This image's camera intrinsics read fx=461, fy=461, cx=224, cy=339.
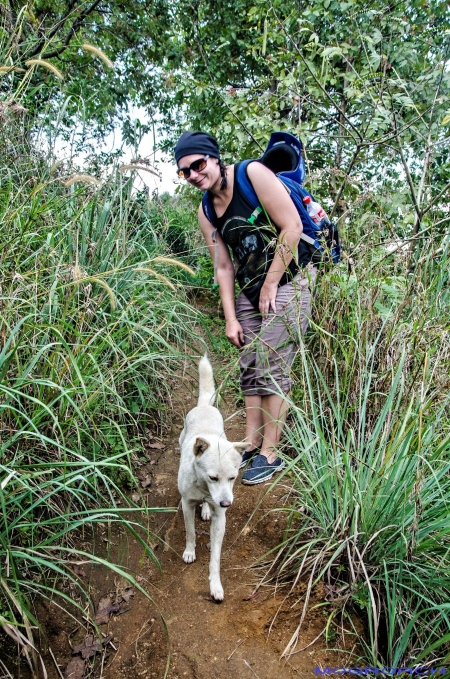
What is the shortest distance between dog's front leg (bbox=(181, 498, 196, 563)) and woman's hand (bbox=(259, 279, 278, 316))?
117 cm

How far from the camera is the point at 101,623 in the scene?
211cm

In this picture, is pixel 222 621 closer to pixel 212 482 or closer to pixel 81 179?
pixel 212 482

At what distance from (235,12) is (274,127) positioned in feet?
9.74

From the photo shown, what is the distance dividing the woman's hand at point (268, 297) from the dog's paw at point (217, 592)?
58.2 inches

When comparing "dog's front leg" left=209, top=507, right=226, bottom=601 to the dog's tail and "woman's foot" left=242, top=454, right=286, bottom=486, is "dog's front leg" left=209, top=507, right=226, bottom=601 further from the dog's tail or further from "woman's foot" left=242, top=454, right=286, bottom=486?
the dog's tail

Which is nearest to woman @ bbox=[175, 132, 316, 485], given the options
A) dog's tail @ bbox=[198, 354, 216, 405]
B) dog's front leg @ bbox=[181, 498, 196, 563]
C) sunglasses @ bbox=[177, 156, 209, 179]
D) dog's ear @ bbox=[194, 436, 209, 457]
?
sunglasses @ bbox=[177, 156, 209, 179]

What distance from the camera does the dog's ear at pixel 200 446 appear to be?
88.5 inches

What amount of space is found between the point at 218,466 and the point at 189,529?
52 centimetres

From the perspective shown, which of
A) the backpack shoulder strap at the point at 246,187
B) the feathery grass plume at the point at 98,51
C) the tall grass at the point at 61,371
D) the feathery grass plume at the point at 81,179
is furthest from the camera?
the backpack shoulder strap at the point at 246,187

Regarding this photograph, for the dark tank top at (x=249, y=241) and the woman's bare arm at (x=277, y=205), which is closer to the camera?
the woman's bare arm at (x=277, y=205)

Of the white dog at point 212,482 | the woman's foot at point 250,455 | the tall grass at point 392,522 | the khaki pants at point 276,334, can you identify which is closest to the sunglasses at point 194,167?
the khaki pants at point 276,334

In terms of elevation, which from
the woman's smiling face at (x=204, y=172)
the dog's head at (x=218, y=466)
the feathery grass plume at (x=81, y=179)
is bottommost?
the dog's head at (x=218, y=466)

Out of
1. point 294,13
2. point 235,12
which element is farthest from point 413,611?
point 235,12

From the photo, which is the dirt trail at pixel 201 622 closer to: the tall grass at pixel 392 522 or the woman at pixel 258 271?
the tall grass at pixel 392 522
